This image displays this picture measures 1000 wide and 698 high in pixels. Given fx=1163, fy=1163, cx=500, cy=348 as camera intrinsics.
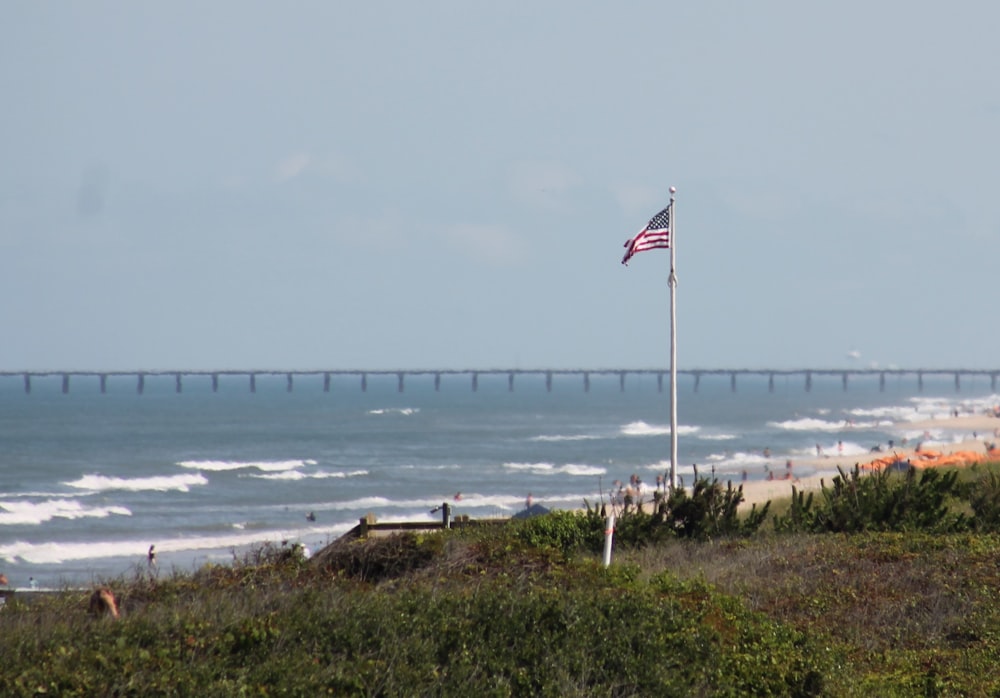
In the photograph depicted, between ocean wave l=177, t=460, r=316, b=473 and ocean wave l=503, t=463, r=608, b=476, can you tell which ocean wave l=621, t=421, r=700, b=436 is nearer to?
ocean wave l=503, t=463, r=608, b=476

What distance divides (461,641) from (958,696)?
4.14 meters

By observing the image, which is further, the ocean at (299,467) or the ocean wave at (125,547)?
the ocean at (299,467)

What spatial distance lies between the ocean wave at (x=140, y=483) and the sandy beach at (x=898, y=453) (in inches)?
1184

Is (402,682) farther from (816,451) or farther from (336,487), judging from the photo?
(816,451)

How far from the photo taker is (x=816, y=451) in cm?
8588

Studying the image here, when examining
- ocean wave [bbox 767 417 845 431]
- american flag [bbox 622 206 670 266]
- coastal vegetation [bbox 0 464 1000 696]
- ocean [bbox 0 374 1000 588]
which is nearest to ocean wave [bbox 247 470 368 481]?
ocean [bbox 0 374 1000 588]

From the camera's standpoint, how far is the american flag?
23.0 m

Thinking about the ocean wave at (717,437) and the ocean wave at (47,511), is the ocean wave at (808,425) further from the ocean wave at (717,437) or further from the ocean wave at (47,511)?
the ocean wave at (47,511)

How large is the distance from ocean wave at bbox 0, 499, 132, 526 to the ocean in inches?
3.6

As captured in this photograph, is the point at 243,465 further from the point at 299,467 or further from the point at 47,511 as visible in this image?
the point at 47,511

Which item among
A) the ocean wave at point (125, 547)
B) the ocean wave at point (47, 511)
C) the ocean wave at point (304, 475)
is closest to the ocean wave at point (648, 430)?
the ocean wave at point (304, 475)

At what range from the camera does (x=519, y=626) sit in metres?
8.76

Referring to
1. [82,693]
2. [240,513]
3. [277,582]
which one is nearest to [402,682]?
[82,693]

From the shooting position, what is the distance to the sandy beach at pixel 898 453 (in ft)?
164
